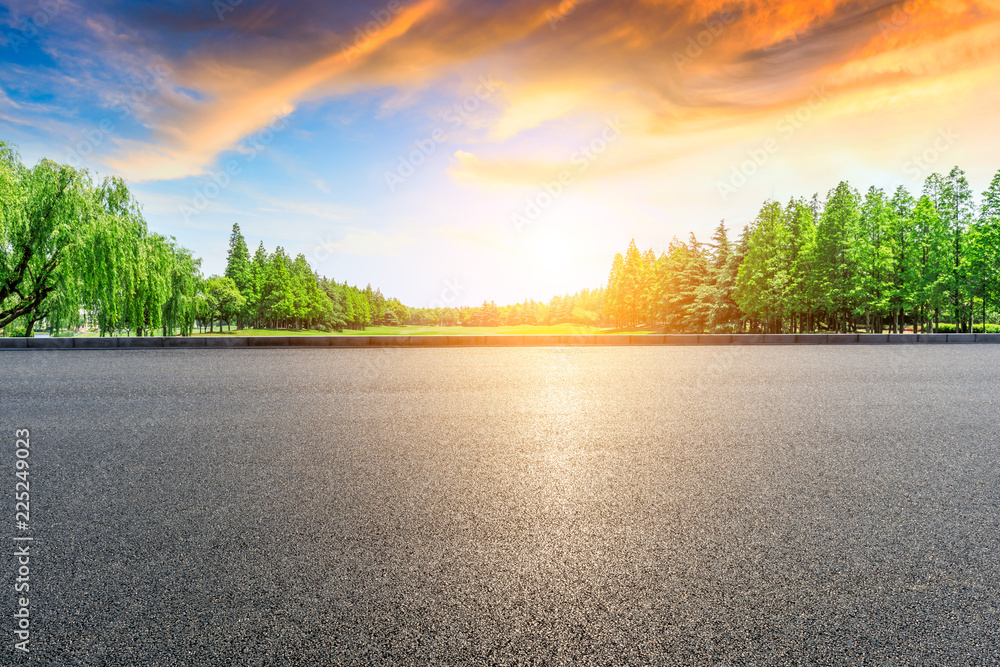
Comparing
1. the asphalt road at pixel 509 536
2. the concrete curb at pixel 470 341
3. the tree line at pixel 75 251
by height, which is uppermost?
the tree line at pixel 75 251

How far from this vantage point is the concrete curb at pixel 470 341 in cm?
2038

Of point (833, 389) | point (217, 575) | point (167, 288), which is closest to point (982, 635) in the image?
point (217, 575)

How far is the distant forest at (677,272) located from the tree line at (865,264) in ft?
0.40

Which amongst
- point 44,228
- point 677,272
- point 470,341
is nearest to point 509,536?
point 470,341

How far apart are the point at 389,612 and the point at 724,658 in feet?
5.29

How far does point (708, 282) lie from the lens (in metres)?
52.9

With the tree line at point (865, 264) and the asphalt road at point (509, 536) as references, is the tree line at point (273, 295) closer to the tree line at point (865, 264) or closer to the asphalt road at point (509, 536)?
the tree line at point (865, 264)

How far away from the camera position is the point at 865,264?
40.6 meters

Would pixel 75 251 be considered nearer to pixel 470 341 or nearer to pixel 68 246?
pixel 68 246

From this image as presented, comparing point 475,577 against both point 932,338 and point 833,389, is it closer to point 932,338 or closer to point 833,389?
point 833,389

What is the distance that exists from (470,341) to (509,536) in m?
19.8

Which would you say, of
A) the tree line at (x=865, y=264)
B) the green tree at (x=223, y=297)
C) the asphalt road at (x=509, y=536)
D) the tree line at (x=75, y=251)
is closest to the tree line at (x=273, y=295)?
the green tree at (x=223, y=297)

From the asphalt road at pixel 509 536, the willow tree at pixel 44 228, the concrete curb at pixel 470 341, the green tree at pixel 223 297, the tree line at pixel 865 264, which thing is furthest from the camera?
the green tree at pixel 223 297

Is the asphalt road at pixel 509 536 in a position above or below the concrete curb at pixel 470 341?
below
